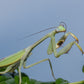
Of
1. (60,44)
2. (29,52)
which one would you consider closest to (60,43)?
(60,44)

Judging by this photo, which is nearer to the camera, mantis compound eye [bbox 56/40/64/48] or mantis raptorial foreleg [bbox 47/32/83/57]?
mantis raptorial foreleg [bbox 47/32/83/57]

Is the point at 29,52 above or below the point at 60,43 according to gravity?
above

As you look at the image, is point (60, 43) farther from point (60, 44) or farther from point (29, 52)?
point (29, 52)

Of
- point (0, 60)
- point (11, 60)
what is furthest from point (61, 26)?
point (0, 60)

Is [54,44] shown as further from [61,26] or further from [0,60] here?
[0,60]

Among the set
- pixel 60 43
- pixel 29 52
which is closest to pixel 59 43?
pixel 60 43

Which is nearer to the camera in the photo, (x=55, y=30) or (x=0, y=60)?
(x=55, y=30)

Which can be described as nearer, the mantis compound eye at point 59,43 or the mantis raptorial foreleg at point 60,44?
the mantis raptorial foreleg at point 60,44

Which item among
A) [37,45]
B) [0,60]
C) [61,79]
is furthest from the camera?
[0,60]

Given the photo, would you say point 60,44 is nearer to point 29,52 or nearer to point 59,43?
point 59,43

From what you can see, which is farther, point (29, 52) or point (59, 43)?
point (29, 52)

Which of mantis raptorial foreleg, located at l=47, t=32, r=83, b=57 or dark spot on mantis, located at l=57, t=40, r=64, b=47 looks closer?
mantis raptorial foreleg, located at l=47, t=32, r=83, b=57
